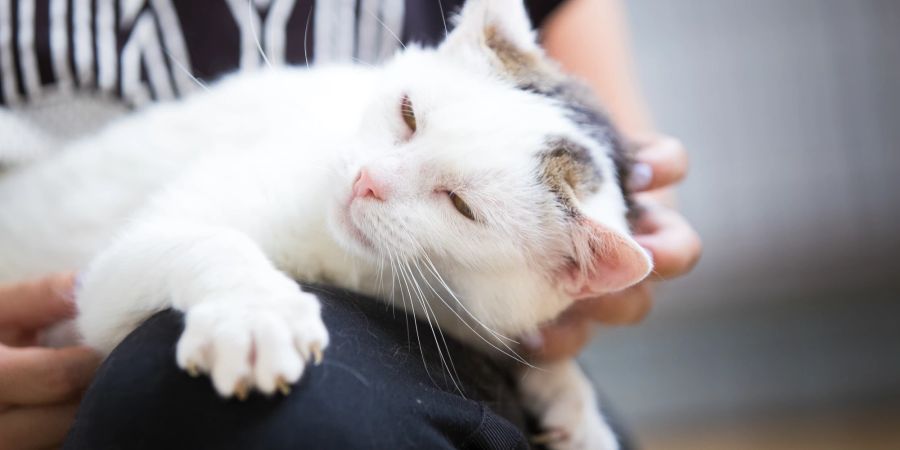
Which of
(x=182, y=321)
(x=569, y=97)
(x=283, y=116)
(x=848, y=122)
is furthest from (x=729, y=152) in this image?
(x=182, y=321)

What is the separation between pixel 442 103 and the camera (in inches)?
34.7

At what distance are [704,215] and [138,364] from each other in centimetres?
215

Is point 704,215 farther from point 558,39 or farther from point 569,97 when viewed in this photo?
point 569,97

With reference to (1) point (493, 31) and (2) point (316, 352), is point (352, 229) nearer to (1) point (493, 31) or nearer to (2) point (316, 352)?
(2) point (316, 352)

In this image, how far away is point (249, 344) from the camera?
570mm

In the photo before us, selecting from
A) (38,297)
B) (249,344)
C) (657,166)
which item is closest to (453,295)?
(249,344)

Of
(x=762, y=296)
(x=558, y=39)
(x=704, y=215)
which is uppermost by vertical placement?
(x=558, y=39)

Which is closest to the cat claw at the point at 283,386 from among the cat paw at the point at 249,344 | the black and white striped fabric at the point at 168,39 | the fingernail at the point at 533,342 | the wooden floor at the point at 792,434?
the cat paw at the point at 249,344

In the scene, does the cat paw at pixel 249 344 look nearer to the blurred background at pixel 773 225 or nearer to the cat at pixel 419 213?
the cat at pixel 419 213

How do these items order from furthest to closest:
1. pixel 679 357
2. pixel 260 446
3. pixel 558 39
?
1. pixel 679 357
2. pixel 558 39
3. pixel 260 446

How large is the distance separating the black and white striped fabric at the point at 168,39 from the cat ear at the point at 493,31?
0.19 metres

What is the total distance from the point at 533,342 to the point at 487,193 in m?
0.28

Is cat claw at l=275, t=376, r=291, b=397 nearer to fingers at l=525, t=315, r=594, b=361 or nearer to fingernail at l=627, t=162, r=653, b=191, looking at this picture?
fingers at l=525, t=315, r=594, b=361

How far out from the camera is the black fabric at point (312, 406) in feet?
1.94
